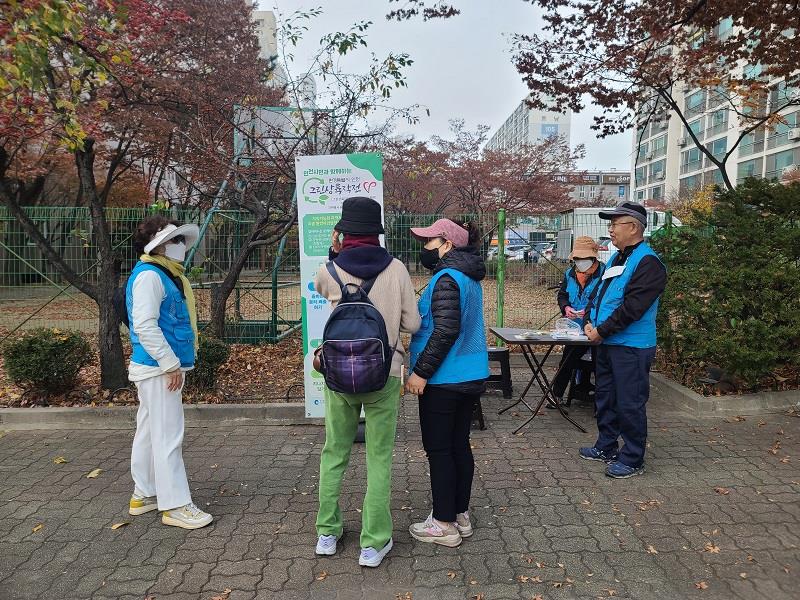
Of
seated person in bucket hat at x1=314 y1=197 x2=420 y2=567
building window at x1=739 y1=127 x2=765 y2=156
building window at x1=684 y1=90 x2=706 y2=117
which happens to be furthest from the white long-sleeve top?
building window at x1=739 y1=127 x2=765 y2=156

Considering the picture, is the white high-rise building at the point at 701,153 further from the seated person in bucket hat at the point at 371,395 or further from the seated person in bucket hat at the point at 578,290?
the seated person in bucket hat at the point at 371,395

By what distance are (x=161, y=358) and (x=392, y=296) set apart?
142cm

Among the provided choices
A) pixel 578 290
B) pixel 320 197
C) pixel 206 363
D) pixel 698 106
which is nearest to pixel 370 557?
Result: pixel 320 197

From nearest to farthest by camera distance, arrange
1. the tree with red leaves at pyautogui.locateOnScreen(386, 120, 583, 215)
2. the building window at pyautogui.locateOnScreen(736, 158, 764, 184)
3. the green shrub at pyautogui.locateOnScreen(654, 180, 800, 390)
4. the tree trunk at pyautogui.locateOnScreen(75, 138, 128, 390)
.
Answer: the green shrub at pyautogui.locateOnScreen(654, 180, 800, 390), the tree trunk at pyautogui.locateOnScreen(75, 138, 128, 390), the tree with red leaves at pyautogui.locateOnScreen(386, 120, 583, 215), the building window at pyautogui.locateOnScreen(736, 158, 764, 184)

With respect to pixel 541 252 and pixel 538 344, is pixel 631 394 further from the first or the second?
pixel 541 252

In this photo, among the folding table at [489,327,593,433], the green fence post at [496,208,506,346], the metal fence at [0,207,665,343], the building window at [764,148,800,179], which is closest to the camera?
Answer: the folding table at [489,327,593,433]

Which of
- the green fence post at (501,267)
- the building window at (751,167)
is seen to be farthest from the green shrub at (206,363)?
the building window at (751,167)

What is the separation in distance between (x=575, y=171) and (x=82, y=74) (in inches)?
955

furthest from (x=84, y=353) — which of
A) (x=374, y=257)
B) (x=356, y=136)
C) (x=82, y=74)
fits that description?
(x=374, y=257)

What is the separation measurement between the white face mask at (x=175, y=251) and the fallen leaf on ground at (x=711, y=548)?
11.4 feet

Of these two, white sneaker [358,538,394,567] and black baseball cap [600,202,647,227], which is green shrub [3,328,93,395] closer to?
white sneaker [358,538,394,567]

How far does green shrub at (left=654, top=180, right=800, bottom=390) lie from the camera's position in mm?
5336

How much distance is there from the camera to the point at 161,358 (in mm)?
3213

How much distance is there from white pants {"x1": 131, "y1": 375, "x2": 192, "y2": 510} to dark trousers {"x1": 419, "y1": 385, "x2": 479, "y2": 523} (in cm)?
152
